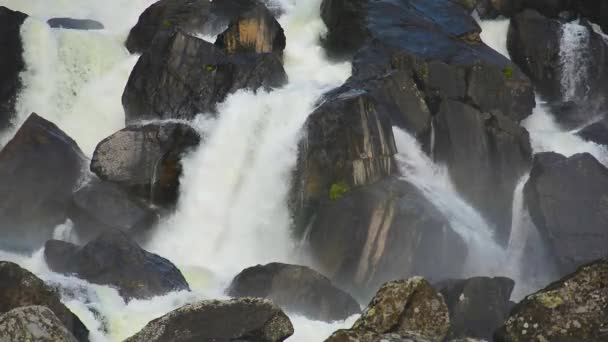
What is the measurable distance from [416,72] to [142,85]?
10.2m

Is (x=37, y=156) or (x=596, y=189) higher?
(x=37, y=156)

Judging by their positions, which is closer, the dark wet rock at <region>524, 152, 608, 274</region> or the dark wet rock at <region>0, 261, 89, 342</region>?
the dark wet rock at <region>0, 261, 89, 342</region>

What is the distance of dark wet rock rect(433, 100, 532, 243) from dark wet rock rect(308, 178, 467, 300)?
12.9ft

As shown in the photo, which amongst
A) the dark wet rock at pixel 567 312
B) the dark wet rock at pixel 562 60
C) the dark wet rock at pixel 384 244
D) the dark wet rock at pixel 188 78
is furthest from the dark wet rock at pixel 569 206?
the dark wet rock at pixel 567 312

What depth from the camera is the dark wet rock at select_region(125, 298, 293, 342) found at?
1394cm

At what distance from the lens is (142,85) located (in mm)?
32875

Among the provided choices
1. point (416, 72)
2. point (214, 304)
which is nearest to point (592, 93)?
point (416, 72)

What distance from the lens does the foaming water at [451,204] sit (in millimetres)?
26766

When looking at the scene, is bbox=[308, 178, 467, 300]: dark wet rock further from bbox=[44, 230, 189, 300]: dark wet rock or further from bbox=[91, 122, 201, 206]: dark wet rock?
bbox=[91, 122, 201, 206]: dark wet rock

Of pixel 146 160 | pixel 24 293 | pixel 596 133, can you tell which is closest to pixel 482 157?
pixel 596 133

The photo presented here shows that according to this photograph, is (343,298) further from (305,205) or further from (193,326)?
(193,326)

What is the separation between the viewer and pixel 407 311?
505 inches

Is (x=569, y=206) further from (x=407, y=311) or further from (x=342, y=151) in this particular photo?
(x=407, y=311)


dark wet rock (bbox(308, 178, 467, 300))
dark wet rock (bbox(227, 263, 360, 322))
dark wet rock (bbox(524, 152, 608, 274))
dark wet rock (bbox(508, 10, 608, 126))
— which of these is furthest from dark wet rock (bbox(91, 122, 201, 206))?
dark wet rock (bbox(508, 10, 608, 126))
